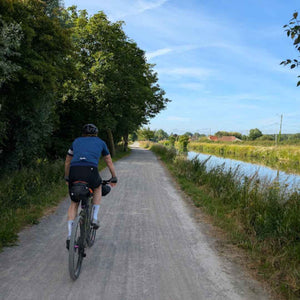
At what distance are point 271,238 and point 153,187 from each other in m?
6.01

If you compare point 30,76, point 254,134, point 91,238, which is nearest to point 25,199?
point 91,238

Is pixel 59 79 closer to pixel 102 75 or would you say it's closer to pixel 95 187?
pixel 95 187

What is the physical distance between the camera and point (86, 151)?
342 cm

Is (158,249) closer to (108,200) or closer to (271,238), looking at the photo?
(271,238)

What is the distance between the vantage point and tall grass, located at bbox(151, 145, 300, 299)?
3.36 meters

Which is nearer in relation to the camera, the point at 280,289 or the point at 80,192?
the point at 280,289

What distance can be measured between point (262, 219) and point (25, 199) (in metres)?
5.16

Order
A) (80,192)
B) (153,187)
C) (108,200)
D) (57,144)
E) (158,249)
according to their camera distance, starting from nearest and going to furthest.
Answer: (80,192) < (158,249) < (108,200) < (153,187) < (57,144)

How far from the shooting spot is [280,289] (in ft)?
9.77

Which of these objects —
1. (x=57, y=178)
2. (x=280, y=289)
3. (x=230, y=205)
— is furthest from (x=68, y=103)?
(x=280, y=289)

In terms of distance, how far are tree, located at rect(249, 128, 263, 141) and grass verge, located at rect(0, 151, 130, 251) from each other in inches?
Answer: 4133

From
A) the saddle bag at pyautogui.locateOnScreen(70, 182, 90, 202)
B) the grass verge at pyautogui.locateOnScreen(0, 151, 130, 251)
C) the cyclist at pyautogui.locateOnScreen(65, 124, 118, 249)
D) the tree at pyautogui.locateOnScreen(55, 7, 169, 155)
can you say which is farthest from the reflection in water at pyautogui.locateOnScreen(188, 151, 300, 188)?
the tree at pyautogui.locateOnScreen(55, 7, 169, 155)

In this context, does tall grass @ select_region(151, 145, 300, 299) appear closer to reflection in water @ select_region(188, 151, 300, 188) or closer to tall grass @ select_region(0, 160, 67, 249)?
reflection in water @ select_region(188, 151, 300, 188)

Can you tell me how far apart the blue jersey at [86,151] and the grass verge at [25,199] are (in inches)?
72.9
